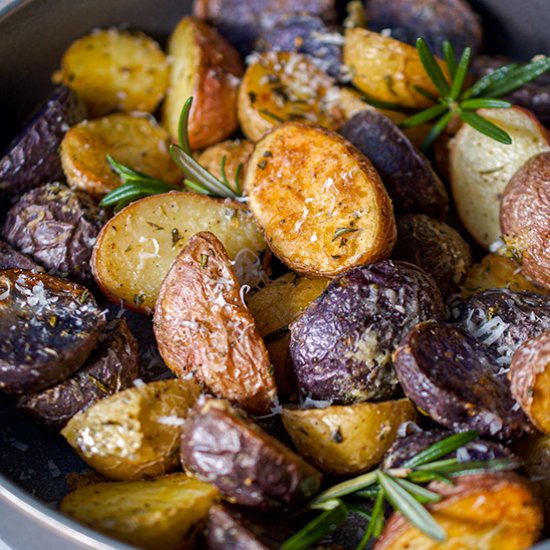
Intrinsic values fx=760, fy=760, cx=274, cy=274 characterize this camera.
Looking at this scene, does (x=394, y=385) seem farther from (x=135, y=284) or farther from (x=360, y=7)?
(x=360, y=7)

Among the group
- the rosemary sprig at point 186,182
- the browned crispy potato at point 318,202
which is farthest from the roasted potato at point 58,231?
the browned crispy potato at point 318,202

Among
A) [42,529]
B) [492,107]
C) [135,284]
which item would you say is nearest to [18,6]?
[135,284]

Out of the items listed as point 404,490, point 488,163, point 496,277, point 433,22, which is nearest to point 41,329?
point 404,490

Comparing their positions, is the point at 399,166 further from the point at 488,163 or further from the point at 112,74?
the point at 112,74

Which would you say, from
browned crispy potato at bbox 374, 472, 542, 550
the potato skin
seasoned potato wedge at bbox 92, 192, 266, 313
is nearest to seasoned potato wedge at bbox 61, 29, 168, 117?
seasoned potato wedge at bbox 92, 192, 266, 313

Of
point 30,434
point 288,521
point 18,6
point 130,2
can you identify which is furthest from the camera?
point 130,2

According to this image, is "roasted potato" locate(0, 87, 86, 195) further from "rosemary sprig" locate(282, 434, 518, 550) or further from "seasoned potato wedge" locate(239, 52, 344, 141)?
"rosemary sprig" locate(282, 434, 518, 550)

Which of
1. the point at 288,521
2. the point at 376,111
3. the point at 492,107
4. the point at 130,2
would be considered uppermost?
the point at 130,2
